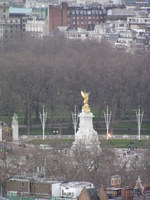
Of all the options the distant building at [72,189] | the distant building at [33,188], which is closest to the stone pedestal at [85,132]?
the distant building at [33,188]

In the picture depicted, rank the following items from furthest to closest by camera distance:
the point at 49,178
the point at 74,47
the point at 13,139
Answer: the point at 74,47, the point at 13,139, the point at 49,178

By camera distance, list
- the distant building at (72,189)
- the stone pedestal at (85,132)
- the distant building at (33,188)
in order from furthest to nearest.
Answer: the stone pedestal at (85,132)
the distant building at (33,188)
the distant building at (72,189)

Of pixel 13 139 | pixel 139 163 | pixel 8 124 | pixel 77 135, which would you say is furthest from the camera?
pixel 8 124

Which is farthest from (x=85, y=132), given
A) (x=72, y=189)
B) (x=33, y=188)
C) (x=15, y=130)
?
(x=72, y=189)


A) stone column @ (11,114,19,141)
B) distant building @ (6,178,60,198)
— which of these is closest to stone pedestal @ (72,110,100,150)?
stone column @ (11,114,19,141)

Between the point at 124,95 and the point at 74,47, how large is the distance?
44.4 metres

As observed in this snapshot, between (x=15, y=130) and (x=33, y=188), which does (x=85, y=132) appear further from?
(x=33, y=188)

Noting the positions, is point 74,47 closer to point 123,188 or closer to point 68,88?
point 68,88

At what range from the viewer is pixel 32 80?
12350 cm

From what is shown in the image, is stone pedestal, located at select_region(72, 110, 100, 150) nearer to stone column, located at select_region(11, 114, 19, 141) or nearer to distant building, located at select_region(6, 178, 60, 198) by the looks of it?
stone column, located at select_region(11, 114, 19, 141)

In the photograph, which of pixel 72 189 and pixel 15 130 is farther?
pixel 15 130

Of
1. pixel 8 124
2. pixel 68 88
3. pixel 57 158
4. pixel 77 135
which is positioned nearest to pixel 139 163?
pixel 57 158

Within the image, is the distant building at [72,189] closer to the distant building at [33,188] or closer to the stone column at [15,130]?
the distant building at [33,188]

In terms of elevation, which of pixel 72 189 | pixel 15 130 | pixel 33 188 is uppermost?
pixel 72 189
